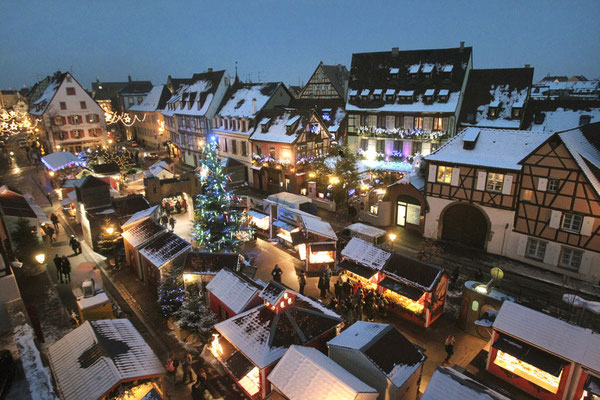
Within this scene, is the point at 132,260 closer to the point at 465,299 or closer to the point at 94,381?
the point at 94,381

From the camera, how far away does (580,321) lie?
1503cm

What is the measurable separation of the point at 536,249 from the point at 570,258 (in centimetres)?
177

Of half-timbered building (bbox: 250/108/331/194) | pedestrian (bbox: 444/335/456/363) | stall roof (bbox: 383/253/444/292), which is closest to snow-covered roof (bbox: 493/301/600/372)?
pedestrian (bbox: 444/335/456/363)

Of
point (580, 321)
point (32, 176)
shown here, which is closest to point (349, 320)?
point (580, 321)

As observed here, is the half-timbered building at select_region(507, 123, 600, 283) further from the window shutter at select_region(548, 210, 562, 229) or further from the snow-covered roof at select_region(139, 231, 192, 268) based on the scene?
the snow-covered roof at select_region(139, 231, 192, 268)

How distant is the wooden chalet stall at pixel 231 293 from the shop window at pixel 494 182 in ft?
54.8

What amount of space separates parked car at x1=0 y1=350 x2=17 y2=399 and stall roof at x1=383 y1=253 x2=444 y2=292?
51.8 ft

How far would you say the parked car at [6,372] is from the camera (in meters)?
12.2

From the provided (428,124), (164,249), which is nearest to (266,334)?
(164,249)

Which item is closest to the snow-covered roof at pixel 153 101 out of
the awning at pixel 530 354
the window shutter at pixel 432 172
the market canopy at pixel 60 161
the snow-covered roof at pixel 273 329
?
the market canopy at pixel 60 161

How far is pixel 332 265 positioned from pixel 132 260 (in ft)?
42.4

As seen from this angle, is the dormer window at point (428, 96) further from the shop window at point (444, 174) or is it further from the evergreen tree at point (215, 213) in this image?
the evergreen tree at point (215, 213)

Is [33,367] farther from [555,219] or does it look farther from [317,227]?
[555,219]

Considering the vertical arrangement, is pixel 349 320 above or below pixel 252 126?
below
